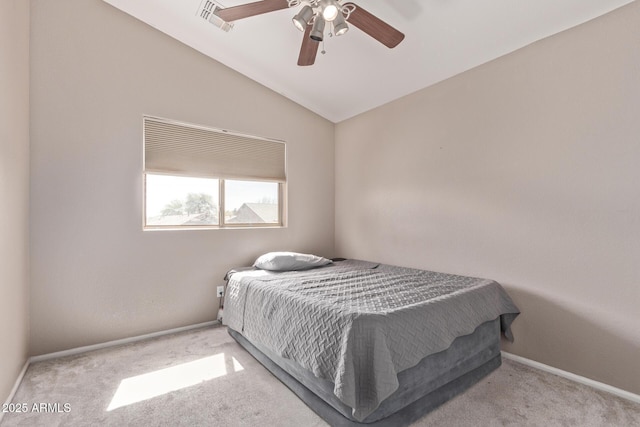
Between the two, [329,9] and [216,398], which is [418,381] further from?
[329,9]

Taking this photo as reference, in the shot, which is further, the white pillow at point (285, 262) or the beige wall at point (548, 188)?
the white pillow at point (285, 262)

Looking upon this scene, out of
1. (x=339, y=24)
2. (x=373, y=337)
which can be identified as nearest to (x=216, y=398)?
(x=373, y=337)

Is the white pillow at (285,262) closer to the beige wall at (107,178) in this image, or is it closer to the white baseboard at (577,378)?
the beige wall at (107,178)

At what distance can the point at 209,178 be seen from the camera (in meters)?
3.18

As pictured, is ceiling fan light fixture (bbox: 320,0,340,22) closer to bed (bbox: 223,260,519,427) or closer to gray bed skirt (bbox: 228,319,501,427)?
bed (bbox: 223,260,519,427)

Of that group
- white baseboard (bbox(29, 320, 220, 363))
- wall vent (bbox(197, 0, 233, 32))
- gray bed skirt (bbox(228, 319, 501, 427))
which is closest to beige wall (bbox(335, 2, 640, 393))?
gray bed skirt (bbox(228, 319, 501, 427))

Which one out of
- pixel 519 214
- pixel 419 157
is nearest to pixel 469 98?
pixel 419 157

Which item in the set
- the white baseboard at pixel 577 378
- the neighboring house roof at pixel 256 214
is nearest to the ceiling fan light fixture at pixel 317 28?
the neighboring house roof at pixel 256 214

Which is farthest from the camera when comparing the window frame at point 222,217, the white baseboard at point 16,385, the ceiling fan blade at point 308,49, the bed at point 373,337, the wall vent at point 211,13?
the window frame at point 222,217

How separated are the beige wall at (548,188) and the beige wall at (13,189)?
3.08 meters

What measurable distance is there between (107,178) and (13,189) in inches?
27.0

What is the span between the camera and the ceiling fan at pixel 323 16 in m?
1.72

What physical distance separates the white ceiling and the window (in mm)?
785

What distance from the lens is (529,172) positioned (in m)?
2.29
